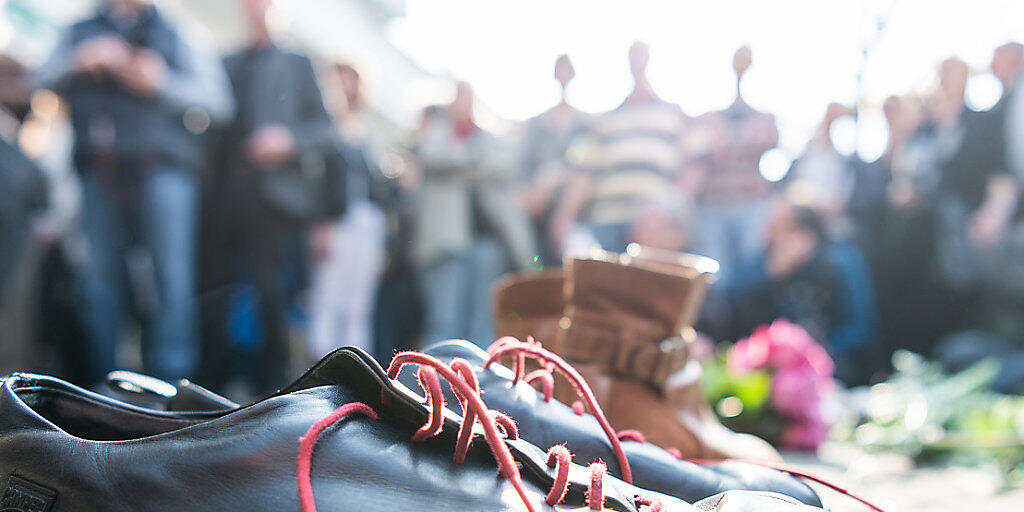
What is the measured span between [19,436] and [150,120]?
2.48 m

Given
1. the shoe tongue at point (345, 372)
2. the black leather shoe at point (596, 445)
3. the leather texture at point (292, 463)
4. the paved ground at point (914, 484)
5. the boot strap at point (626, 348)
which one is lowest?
the leather texture at point (292, 463)

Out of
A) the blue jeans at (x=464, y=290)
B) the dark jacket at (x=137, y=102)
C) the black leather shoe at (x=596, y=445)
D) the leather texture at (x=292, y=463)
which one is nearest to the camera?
the leather texture at (x=292, y=463)

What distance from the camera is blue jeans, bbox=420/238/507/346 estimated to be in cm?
378

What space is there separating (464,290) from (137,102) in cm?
181

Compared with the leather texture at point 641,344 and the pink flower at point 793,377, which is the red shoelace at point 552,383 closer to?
the leather texture at point 641,344

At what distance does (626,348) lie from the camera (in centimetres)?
130

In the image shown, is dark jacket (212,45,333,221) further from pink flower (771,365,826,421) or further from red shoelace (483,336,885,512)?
red shoelace (483,336,885,512)

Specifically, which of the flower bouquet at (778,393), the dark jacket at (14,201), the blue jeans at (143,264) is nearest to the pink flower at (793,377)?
the flower bouquet at (778,393)

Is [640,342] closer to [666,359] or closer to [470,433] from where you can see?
[666,359]

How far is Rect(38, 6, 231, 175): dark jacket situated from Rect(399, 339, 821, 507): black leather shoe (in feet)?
8.01

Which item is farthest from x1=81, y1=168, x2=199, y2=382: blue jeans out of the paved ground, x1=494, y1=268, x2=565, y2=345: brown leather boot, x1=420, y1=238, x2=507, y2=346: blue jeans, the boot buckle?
the paved ground

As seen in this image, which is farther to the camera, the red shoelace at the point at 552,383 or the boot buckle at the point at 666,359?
the boot buckle at the point at 666,359

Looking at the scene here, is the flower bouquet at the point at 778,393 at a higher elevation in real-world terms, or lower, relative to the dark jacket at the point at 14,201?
higher

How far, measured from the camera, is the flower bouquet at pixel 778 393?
2332mm
